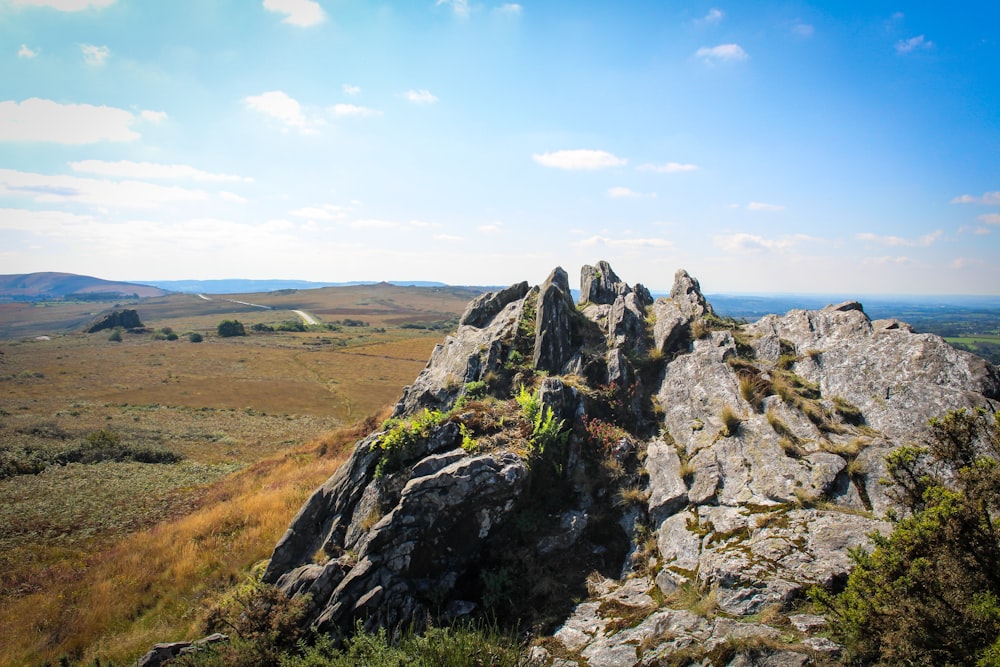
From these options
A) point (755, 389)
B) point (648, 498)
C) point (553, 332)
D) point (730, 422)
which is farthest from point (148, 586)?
point (755, 389)

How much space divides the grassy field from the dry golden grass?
0.05 metres

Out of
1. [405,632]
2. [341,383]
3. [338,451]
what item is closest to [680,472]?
[405,632]

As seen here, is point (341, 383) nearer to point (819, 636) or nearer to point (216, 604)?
point (216, 604)

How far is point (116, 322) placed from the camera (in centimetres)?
17412

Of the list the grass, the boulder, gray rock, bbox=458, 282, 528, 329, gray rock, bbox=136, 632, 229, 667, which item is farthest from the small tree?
the grass

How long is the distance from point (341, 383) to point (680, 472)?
7462 cm

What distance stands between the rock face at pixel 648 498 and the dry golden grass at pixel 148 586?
375 centimetres

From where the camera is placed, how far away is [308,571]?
12.4m

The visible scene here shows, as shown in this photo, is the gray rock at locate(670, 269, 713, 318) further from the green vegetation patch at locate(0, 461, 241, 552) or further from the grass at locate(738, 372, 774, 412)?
the green vegetation patch at locate(0, 461, 241, 552)

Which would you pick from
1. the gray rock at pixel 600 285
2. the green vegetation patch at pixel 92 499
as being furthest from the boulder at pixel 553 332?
the green vegetation patch at pixel 92 499

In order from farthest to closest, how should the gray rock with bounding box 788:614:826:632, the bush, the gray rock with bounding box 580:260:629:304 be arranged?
1. the gray rock with bounding box 580:260:629:304
2. the gray rock with bounding box 788:614:826:632
3. the bush

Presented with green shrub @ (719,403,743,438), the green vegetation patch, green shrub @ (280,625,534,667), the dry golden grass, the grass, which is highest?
the grass

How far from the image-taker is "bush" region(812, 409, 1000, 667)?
5.66m

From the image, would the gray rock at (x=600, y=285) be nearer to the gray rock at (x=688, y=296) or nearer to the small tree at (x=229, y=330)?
the gray rock at (x=688, y=296)
